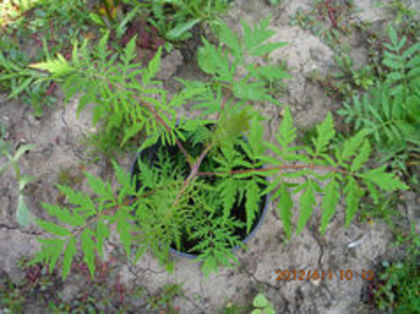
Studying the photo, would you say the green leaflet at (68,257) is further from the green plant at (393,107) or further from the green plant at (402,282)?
the green plant at (402,282)

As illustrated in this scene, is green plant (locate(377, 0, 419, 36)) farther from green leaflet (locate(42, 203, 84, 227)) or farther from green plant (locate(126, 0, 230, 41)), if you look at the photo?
green leaflet (locate(42, 203, 84, 227))

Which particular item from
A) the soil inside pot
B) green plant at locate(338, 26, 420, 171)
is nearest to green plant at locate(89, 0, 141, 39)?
the soil inside pot

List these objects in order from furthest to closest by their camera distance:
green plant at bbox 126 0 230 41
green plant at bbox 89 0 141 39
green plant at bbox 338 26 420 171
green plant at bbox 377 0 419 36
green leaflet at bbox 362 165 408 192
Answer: green plant at bbox 377 0 419 36 → green plant at bbox 126 0 230 41 → green plant at bbox 89 0 141 39 → green plant at bbox 338 26 420 171 → green leaflet at bbox 362 165 408 192

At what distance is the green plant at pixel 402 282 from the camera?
254 centimetres

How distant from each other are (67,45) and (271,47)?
2017mm

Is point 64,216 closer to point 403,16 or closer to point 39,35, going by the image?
point 39,35

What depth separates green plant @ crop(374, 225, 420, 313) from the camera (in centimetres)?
254

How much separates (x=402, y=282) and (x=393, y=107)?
1.38m

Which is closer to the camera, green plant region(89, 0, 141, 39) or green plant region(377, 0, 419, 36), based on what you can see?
green plant region(89, 0, 141, 39)
